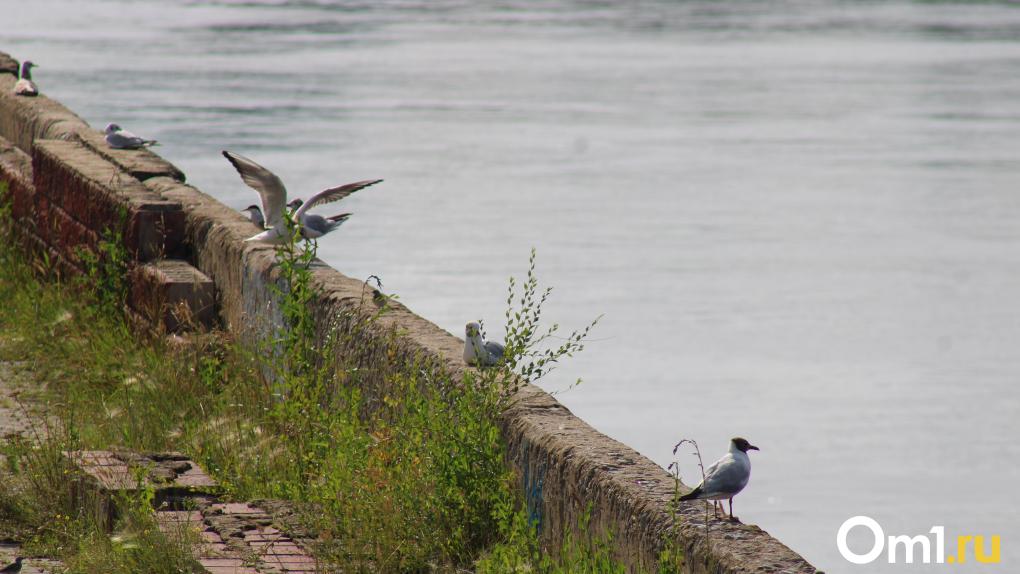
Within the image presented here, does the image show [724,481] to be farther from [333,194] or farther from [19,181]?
[19,181]

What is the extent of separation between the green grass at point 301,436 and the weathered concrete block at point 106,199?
0.16 metres

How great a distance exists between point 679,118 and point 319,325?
20879 mm

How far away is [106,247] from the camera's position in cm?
805

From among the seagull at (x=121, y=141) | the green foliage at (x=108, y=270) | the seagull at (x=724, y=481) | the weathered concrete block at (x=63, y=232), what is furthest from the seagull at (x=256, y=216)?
the seagull at (x=724, y=481)

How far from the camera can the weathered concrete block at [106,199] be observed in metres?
8.05

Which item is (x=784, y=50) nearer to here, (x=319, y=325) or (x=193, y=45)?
(x=193, y=45)

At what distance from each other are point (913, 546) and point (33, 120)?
6753 mm

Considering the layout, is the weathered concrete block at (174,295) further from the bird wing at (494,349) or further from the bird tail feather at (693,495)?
the bird tail feather at (693,495)

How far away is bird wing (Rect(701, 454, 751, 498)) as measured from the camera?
4.35 meters

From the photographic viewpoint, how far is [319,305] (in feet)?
21.7

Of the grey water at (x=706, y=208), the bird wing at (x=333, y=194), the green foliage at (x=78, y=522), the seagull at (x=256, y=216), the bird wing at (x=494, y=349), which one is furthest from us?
the grey water at (x=706, y=208)

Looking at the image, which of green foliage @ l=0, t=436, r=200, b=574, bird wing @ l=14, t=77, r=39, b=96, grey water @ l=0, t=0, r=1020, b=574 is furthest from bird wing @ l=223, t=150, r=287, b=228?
bird wing @ l=14, t=77, r=39, b=96

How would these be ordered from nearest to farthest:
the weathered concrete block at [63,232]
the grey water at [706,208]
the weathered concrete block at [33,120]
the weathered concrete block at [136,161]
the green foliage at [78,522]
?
the green foliage at [78,522] → the weathered concrete block at [63,232] → the weathered concrete block at [136,161] → the grey water at [706,208] → the weathered concrete block at [33,120]

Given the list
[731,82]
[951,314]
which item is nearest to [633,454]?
[951,314]
